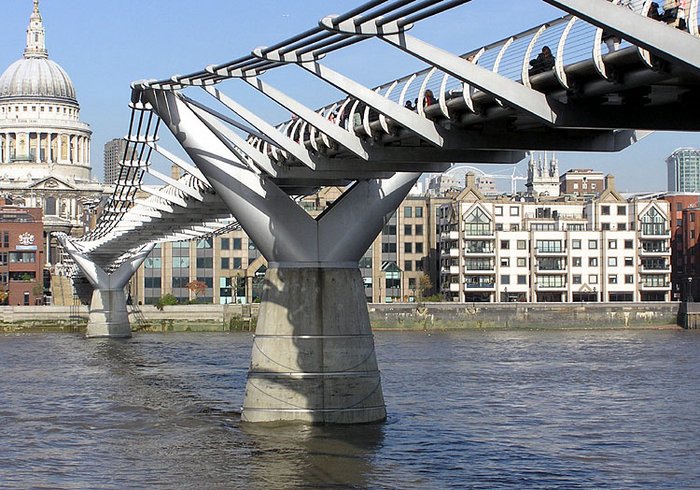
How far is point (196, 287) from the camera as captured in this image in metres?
123

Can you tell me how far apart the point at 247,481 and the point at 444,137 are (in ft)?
26.3

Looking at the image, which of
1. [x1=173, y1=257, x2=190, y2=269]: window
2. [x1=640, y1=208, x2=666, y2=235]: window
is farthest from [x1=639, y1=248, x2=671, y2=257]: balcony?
[x1=173, y1=257, x2=190, y2=269]: window

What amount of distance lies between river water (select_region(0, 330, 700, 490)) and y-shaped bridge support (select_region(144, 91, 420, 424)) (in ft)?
2.75

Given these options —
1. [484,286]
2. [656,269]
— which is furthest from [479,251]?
[656,269]

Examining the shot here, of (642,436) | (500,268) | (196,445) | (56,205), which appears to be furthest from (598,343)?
(56,205)

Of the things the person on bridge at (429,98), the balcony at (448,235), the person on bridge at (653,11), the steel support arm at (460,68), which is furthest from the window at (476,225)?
the person on bridge at (653,11)

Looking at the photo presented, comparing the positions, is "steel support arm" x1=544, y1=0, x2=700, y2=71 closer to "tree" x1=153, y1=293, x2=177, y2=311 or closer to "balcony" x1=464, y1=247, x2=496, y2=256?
"tree" x1=153, y1=293, x2=177, y2=311

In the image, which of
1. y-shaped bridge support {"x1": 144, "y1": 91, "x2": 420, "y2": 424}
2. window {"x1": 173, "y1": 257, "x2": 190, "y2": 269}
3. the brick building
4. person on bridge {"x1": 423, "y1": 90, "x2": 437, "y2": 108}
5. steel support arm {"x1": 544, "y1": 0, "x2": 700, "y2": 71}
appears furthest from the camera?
the brick building

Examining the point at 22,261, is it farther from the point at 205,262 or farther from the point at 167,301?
the point at 167,301

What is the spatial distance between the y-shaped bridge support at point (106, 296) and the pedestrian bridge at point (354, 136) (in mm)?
46285

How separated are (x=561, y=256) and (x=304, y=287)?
86436mm

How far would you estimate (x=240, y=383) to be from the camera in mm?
50906

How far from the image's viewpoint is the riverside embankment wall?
10888 cm

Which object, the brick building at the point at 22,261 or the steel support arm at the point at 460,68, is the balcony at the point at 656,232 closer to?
the brick building at the point at 22,261
